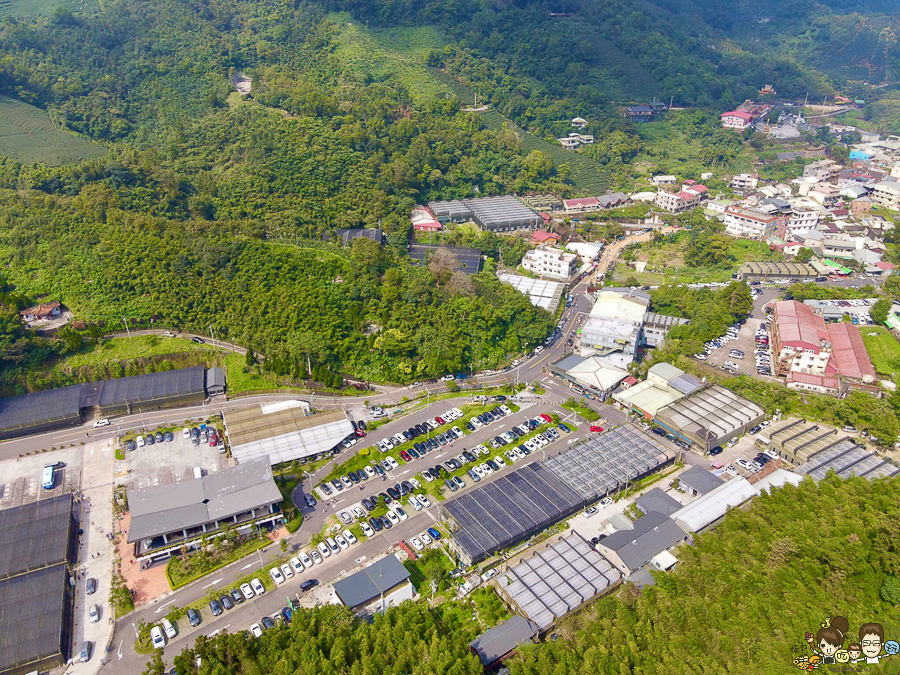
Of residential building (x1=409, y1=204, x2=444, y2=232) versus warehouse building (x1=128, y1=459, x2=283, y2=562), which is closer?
warehouse building (x1=128, y1=459, x2=283, y2=562)

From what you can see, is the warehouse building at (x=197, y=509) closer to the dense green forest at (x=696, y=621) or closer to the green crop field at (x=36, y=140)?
the dense green forest at (x=696, y=621)

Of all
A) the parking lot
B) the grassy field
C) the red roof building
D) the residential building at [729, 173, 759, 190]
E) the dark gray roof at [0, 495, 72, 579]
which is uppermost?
the residential building at [729, 173, 759, 190]

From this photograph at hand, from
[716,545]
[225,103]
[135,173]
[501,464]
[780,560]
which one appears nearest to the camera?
[780,560]

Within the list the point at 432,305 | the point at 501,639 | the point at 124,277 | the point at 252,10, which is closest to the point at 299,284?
the point at 432,305

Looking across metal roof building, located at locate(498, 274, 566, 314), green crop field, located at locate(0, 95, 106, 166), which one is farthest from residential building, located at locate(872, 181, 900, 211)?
green crop field, located at locate(0, 95, 106, 166)

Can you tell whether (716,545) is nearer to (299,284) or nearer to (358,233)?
(299,284)

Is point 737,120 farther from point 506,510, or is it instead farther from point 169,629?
point 169,629

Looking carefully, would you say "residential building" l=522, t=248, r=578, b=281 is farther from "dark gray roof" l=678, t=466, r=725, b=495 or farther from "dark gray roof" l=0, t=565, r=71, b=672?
"dark gray roof" l=0, t=565, r=71, b=672

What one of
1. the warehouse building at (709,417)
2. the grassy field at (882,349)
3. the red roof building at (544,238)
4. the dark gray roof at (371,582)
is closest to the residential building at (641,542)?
the warehouse building at (709,417)
